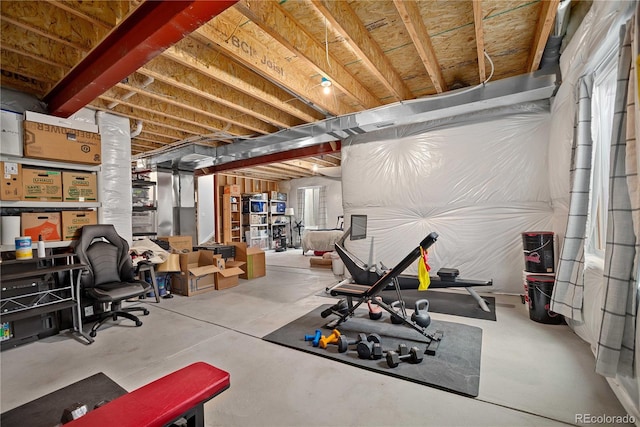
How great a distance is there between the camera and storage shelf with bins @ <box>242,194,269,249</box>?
9242 millimetres

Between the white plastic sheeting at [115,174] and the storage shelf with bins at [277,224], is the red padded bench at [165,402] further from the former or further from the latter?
the storage shelf with bins at [277,224]

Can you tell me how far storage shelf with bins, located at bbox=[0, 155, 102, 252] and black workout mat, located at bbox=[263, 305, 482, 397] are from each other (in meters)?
2.61

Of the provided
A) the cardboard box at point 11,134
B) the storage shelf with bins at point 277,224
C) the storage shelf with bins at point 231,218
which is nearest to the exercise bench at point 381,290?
the cardboard box at point 11,134

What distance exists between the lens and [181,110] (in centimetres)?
379

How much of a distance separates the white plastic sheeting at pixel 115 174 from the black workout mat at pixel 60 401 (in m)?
2.15

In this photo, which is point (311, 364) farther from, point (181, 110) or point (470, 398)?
point (181, 110)

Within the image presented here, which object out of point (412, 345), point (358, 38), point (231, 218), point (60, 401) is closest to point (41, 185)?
point (60, 401)

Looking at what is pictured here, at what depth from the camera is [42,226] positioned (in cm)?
296

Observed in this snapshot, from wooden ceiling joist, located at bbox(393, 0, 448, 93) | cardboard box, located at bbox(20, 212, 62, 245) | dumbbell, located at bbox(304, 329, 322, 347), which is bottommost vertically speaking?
dumbbell, located at bbox(304, 329, 322, 347)

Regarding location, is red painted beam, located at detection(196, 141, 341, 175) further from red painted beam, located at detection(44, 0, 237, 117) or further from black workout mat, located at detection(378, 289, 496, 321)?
red painted beam, located at detection(44, 0, 237, 117)

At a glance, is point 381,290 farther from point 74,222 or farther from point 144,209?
point 144,209

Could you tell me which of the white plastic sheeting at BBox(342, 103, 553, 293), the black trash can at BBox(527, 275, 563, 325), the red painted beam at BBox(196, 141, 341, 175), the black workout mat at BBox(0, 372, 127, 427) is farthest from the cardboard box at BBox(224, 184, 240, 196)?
the black trash can at BBox(527, 275, 563, 325)

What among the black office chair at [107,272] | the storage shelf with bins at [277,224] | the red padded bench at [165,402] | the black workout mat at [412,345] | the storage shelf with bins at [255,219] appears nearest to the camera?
the red padded bench at [165,402]

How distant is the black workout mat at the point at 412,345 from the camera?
6.15ft
